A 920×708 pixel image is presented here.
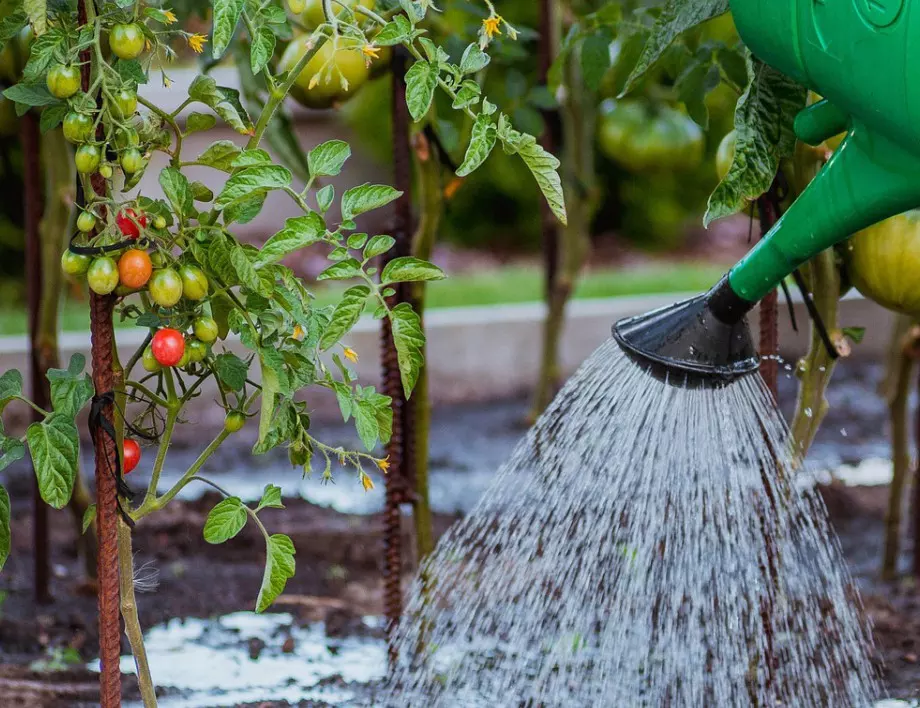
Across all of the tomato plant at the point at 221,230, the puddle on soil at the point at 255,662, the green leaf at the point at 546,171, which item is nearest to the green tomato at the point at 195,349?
the tomato plant at the point at 221,230

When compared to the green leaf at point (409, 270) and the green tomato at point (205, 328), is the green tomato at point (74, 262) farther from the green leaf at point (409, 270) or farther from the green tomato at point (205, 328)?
the green leaf at point (409, 270)

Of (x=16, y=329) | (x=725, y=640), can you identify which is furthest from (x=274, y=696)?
(x=16, y=329)

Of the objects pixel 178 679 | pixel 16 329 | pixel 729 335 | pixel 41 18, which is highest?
pixel 41 18

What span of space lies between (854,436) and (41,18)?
2.89 m

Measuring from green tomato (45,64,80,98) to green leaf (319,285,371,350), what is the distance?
0.30 metres

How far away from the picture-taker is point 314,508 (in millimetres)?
2613

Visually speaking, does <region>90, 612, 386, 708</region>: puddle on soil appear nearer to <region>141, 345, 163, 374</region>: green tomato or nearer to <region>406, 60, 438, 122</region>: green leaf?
<region>141, 345, 163, 374</region>: green tomato

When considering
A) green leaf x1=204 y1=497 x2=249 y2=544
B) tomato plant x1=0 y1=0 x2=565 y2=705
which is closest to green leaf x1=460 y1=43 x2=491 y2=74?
tomato plant x1=0 y1=0 x2=565 y2=705

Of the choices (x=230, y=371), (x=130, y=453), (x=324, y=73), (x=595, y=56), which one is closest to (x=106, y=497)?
(x=130, y=453)

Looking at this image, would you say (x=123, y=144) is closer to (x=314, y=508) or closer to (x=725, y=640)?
(x=725, y=640)

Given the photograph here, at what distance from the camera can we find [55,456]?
1.04 m

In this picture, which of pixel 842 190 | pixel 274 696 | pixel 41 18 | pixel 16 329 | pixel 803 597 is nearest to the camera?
pixel 41 18

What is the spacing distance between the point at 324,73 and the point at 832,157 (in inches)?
28.0

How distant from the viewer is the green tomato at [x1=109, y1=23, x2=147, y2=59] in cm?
100
